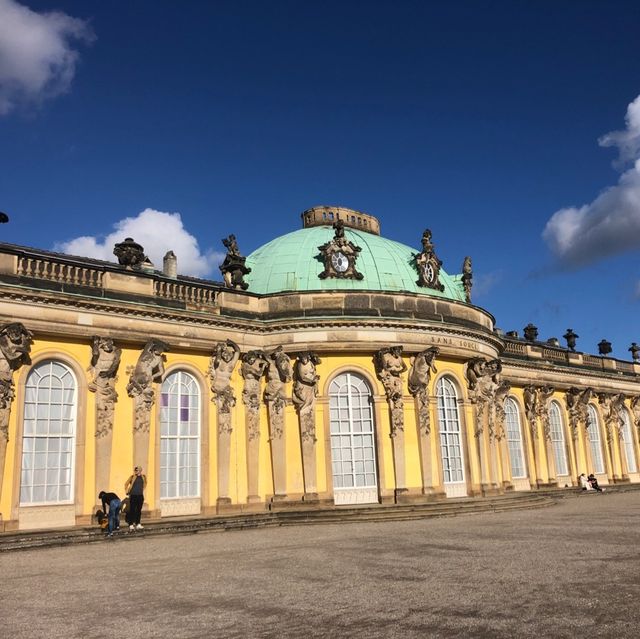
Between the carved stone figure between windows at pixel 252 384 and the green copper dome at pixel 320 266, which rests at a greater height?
the green copper dome at pixel 320 266

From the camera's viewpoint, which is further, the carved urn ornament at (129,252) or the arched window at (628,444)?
the arched window at (628,444)

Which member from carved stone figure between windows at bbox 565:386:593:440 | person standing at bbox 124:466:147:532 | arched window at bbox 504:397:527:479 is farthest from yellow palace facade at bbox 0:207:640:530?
carved stone figure between windows at bbox 565:386:593:440

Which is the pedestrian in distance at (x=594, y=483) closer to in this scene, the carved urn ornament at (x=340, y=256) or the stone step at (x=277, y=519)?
the stone step at (x=277, y=519)

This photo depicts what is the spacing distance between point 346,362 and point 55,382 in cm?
1022

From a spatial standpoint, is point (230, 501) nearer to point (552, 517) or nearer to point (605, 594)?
point (552, 517)

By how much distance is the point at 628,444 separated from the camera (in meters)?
43.2

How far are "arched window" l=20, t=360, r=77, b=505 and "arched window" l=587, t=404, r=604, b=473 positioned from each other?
29927 mm

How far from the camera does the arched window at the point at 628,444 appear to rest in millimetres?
42875

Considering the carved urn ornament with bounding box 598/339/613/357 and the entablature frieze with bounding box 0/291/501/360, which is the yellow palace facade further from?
the carved urn ornament with bounding box 598/339/613/357

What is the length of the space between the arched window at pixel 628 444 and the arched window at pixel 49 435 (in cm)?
3463

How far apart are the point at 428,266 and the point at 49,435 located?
16.3 m

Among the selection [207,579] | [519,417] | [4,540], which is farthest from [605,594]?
[519,417]

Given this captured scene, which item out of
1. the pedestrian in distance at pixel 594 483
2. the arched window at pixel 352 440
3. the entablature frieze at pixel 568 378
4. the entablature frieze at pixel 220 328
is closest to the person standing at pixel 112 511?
the entablature frieze at pixel 220 328

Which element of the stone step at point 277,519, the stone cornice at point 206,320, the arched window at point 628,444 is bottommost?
the stone step at point 277,519
